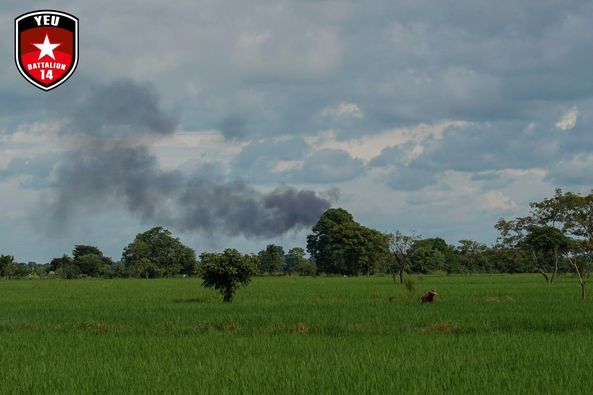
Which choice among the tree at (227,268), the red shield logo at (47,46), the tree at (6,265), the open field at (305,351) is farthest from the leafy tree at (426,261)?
the red shield logo at (47,46)

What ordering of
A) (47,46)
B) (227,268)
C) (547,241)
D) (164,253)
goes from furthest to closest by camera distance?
(164,253) < (547,241) < (227,268) < (47,46)

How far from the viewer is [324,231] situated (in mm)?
127875

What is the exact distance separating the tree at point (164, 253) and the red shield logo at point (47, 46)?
9655 cm

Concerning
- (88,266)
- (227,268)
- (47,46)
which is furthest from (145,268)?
(47,46)

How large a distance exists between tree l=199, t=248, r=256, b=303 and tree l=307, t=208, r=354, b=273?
301 feet

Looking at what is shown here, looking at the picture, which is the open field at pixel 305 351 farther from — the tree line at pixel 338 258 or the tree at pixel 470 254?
the tree at pixel 470 254

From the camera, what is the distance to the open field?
11.9 meters

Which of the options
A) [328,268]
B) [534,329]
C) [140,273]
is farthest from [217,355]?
[328,268]

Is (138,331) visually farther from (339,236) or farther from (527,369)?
(339,236)

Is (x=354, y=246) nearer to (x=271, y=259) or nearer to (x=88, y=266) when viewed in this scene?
(x=271, y=259)

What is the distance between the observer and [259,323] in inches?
840

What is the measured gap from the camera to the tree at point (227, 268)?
32969 mm

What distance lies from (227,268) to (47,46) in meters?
15.7

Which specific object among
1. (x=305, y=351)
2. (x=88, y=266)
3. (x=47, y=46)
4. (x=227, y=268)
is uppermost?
(x=47, y=46)
